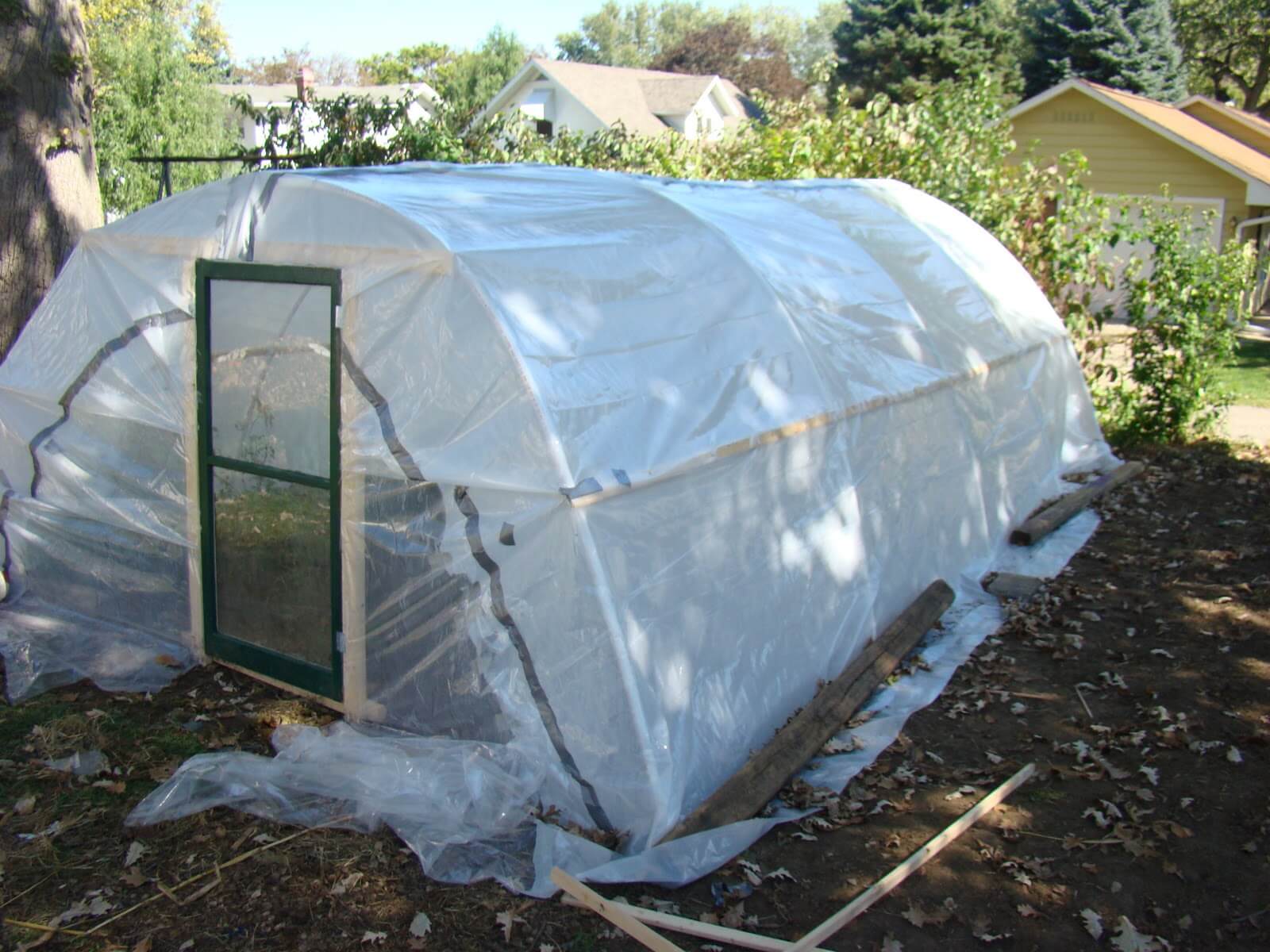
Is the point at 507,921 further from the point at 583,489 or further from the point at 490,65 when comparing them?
the point at 490,65

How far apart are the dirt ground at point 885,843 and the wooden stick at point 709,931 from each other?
0.11 m

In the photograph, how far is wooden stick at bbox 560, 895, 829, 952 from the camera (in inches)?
150

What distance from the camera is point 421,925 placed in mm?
3996

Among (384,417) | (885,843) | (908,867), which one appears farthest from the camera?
(384,417)

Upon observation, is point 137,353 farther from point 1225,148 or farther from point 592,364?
point 1225,148

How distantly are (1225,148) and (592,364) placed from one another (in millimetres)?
24068

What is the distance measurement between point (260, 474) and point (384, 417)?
940mm

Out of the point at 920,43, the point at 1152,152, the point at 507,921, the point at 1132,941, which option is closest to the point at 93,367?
the point at 507,921

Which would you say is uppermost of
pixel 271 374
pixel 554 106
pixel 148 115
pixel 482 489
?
pixel 554 106

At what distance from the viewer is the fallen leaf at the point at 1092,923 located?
4.14m

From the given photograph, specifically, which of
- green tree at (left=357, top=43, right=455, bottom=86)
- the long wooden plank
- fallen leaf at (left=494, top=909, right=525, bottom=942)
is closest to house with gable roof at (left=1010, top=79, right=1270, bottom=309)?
the long wooden plank

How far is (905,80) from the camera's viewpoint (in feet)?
134

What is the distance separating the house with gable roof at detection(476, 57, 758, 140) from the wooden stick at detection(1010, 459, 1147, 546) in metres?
28.8

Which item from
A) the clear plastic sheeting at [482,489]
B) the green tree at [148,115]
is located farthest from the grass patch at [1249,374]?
the green tree at [148,115]
